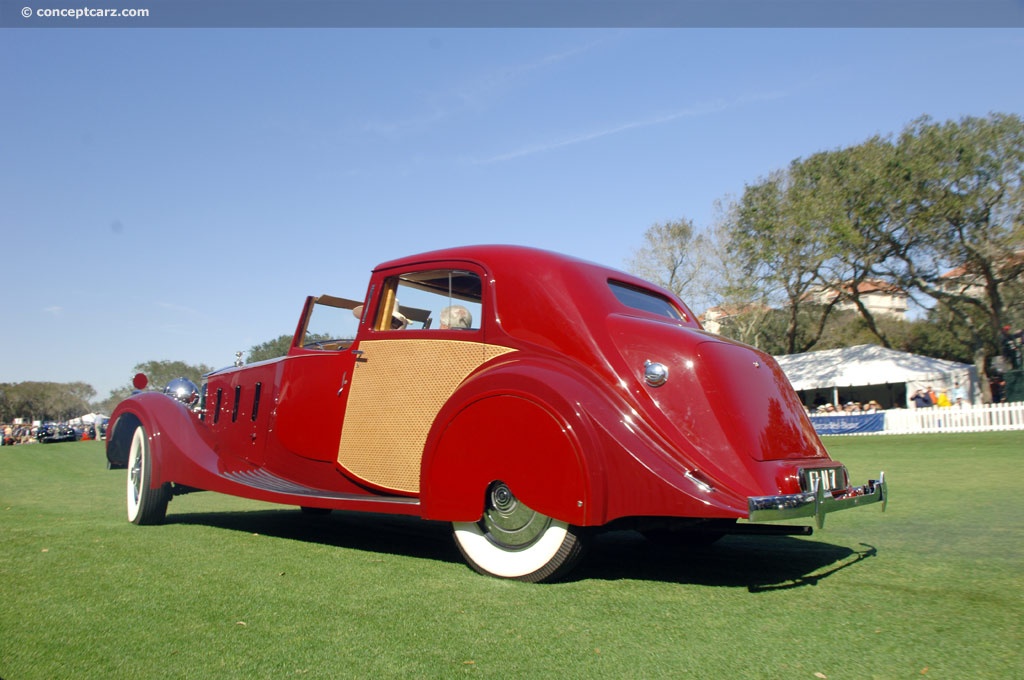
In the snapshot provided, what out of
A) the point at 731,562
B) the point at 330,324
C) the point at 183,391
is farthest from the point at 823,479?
the point at 183,391

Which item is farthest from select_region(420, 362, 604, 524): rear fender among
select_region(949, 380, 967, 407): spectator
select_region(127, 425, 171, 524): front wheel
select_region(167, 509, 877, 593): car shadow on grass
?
select_region(949, 380, 967, 407): spectator

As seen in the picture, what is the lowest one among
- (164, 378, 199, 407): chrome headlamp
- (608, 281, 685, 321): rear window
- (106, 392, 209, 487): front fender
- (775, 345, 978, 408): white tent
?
(106, 392, 209, 487): front fender

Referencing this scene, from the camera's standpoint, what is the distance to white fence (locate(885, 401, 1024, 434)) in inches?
826

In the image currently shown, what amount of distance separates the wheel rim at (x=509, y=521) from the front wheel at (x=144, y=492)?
11.4 feet

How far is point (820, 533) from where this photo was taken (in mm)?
5582

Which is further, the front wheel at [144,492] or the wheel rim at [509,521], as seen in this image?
the front wheel at [144,492]

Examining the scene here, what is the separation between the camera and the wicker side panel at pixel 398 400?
4.37 m

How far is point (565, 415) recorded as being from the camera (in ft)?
11.9

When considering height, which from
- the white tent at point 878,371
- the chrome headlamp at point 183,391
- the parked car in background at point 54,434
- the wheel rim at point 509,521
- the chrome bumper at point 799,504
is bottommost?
the parked car in background at point 54,434

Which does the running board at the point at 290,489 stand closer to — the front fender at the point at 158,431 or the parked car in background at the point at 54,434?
the front fender at the point at 158,431

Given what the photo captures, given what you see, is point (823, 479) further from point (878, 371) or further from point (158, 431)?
point (878, 371)

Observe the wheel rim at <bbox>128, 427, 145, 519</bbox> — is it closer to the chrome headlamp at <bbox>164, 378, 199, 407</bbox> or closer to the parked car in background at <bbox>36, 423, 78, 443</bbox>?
the chrome headlamp at <bbox>164, 378, 199, 407</bbox>

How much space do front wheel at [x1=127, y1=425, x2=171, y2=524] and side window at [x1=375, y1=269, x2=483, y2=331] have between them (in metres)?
2.63

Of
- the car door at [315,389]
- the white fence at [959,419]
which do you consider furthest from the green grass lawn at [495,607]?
the white fence at [959,419]
